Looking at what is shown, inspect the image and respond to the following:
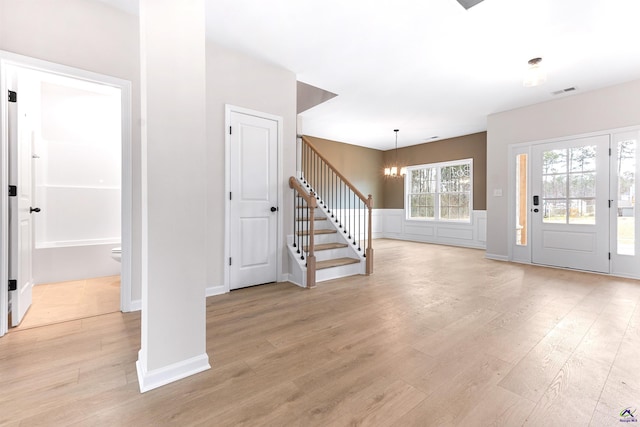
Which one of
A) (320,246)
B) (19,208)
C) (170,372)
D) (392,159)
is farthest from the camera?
(392,159)

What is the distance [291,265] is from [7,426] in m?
2.65

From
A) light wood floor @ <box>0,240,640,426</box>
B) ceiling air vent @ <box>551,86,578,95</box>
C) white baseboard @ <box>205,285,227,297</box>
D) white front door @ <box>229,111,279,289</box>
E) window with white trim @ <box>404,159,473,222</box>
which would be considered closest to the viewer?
light wood floor @ <box>0,240,640,426</box>

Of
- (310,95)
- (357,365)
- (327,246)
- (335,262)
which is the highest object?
(310,95)

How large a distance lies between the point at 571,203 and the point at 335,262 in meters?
3.88

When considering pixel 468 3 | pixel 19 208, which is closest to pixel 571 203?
pixel 468 3

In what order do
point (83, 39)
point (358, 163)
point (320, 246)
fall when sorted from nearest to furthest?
point (83, 39)
point (320, 246)
point (358, 163)

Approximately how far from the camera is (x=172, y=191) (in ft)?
5.20

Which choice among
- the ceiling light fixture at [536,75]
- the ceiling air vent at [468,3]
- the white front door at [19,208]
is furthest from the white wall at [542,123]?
the white front door at [19,208]

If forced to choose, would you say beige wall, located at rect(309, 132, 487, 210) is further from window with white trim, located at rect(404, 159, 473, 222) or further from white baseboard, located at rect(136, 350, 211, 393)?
white baseboard, located at rect(136, 350, 211, 393)

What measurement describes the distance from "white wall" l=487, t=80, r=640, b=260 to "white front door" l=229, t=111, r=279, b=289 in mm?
4228

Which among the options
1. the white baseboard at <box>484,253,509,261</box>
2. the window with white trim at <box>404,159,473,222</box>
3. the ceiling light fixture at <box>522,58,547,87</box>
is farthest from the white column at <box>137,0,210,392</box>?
the window with white trim at <box>404,159,473,222</box>

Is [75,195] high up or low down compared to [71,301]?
up

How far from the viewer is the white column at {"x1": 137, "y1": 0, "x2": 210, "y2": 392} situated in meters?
1.52

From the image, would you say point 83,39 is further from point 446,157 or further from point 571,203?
point 446,157
